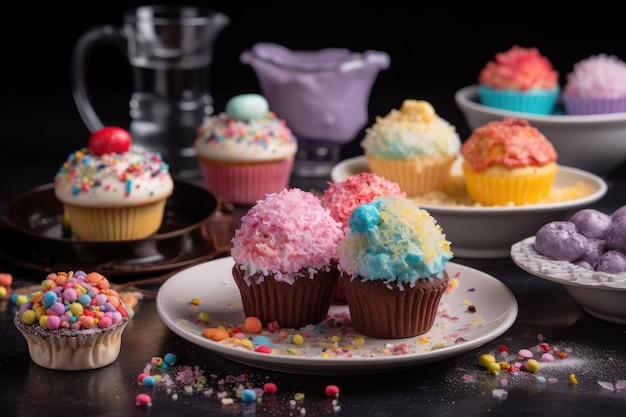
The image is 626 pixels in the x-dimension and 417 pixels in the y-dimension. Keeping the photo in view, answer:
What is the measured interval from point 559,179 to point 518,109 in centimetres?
73

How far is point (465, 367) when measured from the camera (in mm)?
2648

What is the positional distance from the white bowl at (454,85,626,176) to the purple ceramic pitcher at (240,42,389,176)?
16.7 inches

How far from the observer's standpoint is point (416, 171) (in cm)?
364

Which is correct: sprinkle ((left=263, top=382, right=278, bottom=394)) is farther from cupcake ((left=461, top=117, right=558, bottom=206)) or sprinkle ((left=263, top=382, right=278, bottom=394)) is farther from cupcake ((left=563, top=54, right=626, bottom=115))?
cupcake ((left=563, top=54, right=626, bottom=115))

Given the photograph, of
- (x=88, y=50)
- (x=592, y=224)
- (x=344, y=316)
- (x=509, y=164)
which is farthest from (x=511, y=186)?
(x=88, y=50)

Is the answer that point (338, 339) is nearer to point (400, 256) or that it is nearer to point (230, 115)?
point (400, 256)

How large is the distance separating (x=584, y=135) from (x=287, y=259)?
5.86 feet

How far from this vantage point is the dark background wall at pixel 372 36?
537 cm

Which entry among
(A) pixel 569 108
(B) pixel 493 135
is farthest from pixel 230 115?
(A) pixel 569 108

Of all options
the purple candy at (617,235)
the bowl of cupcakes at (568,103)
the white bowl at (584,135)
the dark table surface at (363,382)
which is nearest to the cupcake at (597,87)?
the bowl of cupcakes at (568,103)

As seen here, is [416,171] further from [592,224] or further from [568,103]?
[568,103]

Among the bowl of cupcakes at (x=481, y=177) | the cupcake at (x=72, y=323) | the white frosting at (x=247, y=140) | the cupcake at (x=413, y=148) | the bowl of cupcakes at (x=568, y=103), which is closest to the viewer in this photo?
the cupcake at (x=72, y=323)

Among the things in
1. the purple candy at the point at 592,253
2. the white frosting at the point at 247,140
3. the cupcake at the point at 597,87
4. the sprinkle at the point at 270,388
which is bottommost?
the white frosting at the point at 247,140

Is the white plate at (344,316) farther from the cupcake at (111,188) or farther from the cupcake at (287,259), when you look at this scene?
the cupcake at (111,188)
